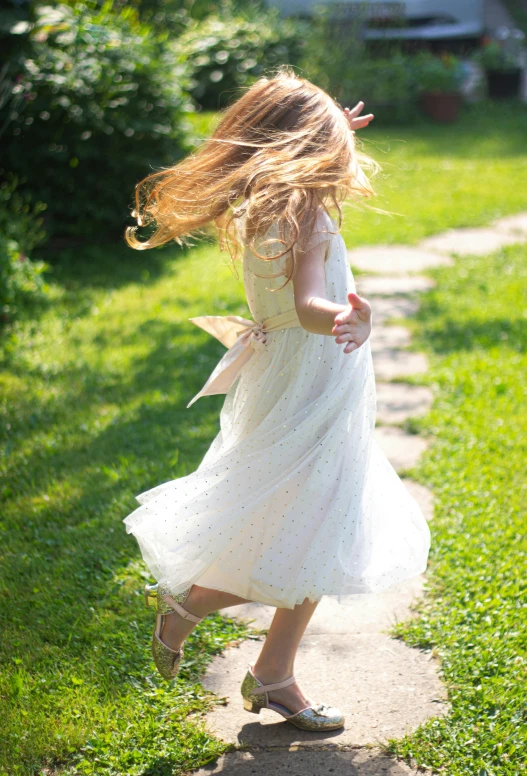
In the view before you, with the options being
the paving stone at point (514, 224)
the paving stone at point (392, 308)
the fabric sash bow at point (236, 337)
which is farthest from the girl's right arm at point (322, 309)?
the paving stone at point (514, 224)

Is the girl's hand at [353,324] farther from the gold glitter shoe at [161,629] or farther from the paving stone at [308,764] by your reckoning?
the paving stone at [308,764]

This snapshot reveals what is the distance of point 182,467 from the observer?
11.7 feet

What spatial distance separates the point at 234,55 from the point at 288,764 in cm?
1137

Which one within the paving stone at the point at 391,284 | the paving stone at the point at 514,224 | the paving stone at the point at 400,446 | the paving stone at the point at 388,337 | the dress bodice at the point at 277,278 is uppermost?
the dress bodice at the point at 277,278

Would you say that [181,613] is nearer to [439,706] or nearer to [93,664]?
[93,664]

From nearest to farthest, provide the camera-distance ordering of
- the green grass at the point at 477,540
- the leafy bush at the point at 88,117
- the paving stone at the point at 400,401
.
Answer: the green grass at the point at 477,540, the paving stone at the point at 400,401, the leafy bush at the point at 88,117

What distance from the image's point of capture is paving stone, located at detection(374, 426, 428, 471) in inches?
146

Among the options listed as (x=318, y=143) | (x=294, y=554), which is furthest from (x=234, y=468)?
Result: (x=318, y=143)

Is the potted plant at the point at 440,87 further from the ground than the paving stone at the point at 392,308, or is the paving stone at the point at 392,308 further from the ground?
the potted plant at the point at 440,87

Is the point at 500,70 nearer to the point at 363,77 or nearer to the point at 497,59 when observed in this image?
the point at 497,59

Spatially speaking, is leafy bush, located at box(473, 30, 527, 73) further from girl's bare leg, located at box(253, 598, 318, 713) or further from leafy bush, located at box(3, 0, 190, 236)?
girl's bare leg, located at box(253, 598, 318, 713)

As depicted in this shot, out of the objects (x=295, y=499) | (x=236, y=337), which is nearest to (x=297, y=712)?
(x=295, y=499)

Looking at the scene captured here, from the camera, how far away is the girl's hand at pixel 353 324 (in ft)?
5.83

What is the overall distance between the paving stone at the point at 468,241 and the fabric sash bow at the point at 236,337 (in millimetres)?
4761
